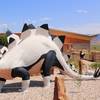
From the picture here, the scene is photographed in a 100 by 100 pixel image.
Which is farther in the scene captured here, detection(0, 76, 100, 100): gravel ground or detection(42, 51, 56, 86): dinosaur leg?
detection(42, 51, 56, 86): dinosaur leg

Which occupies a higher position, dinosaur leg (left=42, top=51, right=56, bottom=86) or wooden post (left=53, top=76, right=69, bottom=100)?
dinosaur leg (left=42, top=51, right=56, bottom=86)

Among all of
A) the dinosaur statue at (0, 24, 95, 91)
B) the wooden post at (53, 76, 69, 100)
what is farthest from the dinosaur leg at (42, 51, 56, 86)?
the wooden post at (53, 76, 69, 100)

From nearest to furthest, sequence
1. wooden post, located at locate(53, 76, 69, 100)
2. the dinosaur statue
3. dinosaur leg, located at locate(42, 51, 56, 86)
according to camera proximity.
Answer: wooden post, located at locate(53, 76, 69, 100)
the dinosaur statue
dinosaur leg, located at locate(42, 51, 56, 86)

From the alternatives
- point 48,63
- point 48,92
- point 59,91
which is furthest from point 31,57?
point 59,91

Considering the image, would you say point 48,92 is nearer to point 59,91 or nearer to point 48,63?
point 48,63

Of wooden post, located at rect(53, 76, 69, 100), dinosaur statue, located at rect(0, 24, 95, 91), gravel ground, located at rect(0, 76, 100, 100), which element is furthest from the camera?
dinosaur statue, located at rect(0, 24, 95, 91)

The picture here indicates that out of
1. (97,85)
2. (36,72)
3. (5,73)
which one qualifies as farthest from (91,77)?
(5,73)

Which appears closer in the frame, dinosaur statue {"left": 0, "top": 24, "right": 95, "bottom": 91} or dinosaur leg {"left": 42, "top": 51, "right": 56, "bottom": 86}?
dinosaur statue {"left": 0, "top": 24, "right": 95, "bottom": 91}

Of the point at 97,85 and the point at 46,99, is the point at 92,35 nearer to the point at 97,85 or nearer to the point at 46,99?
the point at 97,85

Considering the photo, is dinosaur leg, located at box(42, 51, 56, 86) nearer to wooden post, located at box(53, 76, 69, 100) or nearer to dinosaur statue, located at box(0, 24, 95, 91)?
dinosaur statue, located at box(0, 24, 95, 91)

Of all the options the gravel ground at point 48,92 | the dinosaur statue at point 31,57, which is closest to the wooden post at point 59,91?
the gravel ground at point 48,92

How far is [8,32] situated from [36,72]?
6.67ft

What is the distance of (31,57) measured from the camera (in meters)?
12.3

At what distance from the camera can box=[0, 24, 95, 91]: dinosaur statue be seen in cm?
1203
